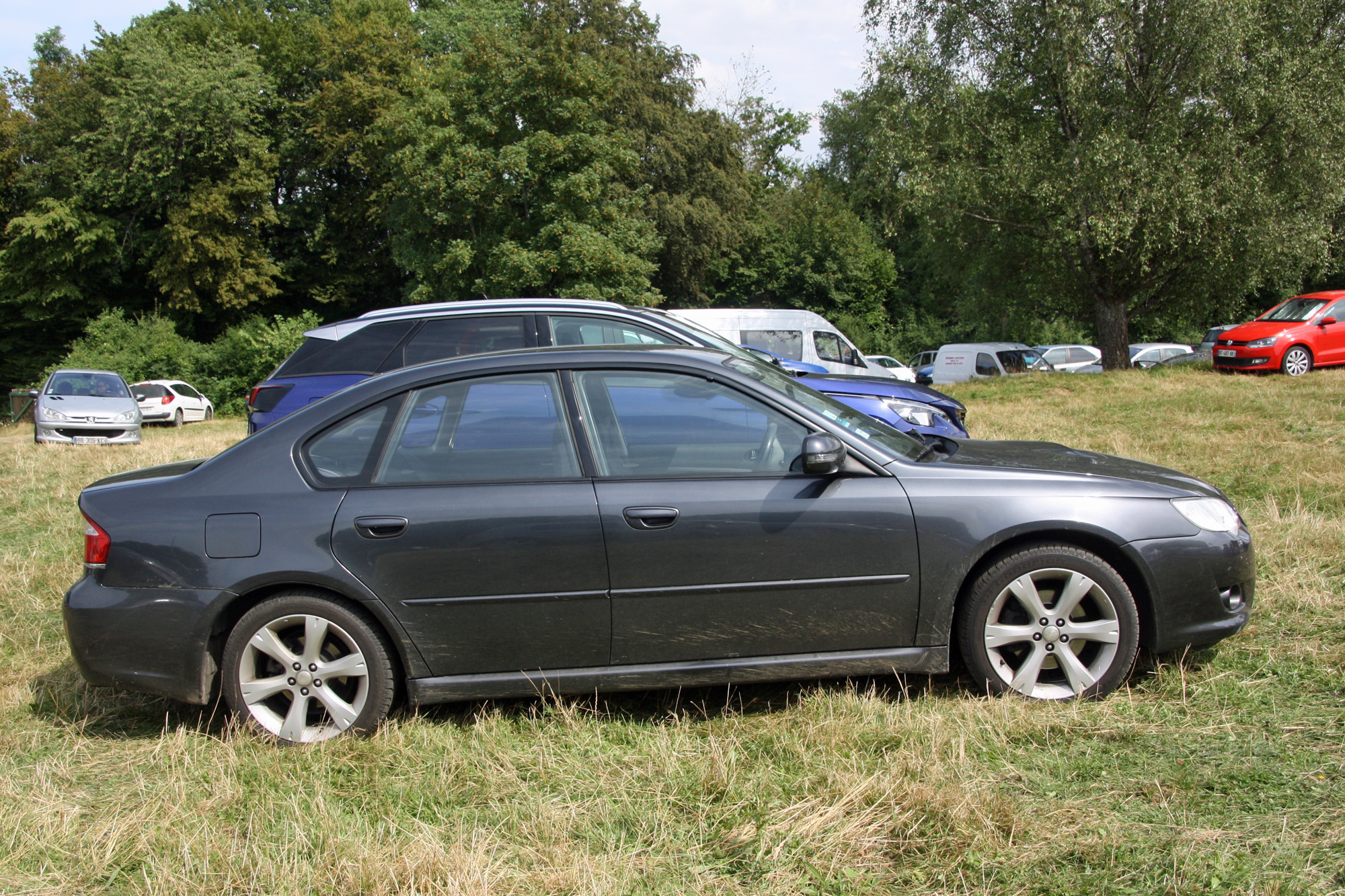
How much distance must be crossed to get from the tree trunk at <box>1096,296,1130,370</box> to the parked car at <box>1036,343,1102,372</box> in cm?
616

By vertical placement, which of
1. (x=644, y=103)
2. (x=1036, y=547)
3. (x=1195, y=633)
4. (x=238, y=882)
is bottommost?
(x=238, y=882)

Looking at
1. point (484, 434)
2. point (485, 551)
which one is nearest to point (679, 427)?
point (484, 434)

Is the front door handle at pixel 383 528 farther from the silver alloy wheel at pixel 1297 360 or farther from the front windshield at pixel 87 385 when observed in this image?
the silver alloy wheel at pixel 1297 360

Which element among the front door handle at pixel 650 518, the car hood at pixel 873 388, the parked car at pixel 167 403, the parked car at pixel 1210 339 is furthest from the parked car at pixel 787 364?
the parked car at pixel 1210 339

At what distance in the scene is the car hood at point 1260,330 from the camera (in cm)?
1753

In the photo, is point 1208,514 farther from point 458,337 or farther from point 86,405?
point 86,405

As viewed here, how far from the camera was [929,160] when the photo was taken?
798 inches

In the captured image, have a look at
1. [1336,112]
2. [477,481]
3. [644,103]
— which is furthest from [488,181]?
[477,481]

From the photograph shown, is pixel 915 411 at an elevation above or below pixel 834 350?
below

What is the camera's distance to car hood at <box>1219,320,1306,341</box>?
17531mm

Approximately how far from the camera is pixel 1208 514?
3.75 m

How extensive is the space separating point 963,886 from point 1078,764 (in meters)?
0.86

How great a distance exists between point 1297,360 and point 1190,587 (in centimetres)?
1691

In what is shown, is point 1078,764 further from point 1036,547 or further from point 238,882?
point 238,882
